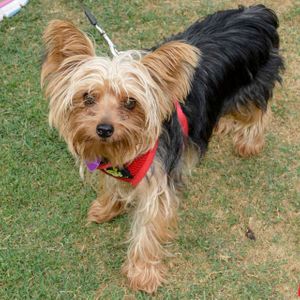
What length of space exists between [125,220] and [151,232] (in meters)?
0.58

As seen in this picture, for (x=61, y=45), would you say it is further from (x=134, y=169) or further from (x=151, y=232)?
(x=151, y=232)

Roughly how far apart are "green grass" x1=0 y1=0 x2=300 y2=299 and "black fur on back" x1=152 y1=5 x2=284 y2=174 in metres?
0.58

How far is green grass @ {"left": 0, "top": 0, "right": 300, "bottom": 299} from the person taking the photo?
366 cm

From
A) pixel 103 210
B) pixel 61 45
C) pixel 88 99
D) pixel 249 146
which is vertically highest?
pixel 61 45

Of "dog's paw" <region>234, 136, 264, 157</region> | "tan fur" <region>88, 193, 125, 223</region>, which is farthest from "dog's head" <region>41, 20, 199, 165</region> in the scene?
"dog's paw" <region>234, 136, 264, 157</region>

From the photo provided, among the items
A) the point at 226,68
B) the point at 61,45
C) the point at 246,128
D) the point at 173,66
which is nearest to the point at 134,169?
the point at 173,66

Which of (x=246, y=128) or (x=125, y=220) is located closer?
(x=125, y=220)

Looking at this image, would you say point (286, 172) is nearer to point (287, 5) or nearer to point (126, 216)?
point (126, 216)

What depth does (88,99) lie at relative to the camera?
2.80 metres

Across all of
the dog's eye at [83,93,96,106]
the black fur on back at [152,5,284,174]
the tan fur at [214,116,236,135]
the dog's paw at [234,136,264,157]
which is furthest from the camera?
the tan fur at [214,116,236,135]

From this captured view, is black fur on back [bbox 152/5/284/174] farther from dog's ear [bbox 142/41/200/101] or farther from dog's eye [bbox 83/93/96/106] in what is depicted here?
dog's eye [bbox 83/93/96/106]

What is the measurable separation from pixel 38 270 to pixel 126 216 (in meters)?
0.74

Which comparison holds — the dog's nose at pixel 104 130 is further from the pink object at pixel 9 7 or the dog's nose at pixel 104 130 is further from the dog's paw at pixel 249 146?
the pink object at pixel 9 7

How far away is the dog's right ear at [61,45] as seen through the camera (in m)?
2.69
